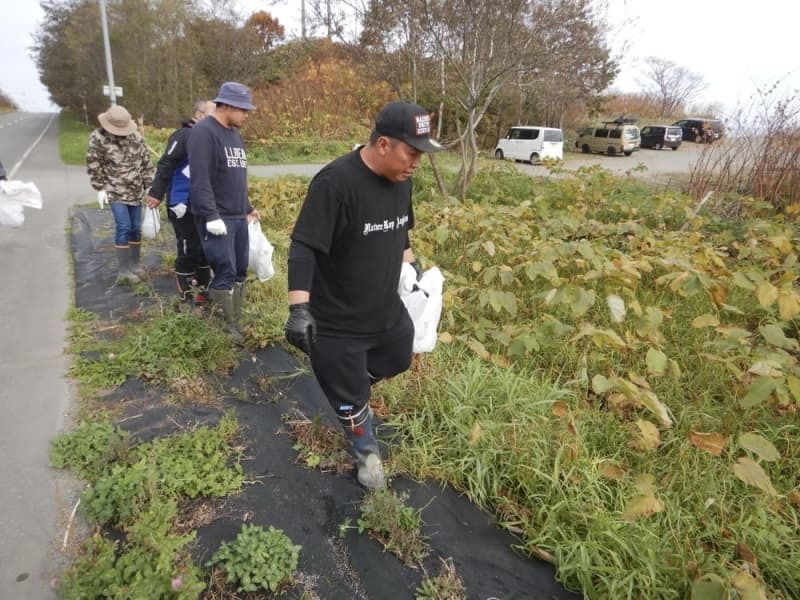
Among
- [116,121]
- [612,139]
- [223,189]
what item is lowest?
[223,189]

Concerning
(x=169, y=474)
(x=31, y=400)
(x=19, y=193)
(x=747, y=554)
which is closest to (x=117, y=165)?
(x=19, y=193)

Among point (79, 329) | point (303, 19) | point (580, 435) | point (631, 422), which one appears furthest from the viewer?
point (303, 19)

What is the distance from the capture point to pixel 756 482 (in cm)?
181

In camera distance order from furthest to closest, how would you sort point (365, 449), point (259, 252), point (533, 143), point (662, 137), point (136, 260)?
point (662, 137) < point (533, 143) < point (136, 260) < point (259, 252) < point (365, 449)

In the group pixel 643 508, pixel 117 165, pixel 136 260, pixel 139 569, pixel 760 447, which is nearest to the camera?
pixel 139 569

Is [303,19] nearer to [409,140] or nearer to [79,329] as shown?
[79,329]

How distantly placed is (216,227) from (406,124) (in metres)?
1.89

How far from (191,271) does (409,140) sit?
2851 mm

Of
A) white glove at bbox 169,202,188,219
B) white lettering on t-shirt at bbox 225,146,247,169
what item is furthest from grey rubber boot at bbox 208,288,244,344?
white lettering on t-shirt at bbox 225,146,247,169

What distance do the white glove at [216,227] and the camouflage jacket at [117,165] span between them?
66.3 inches

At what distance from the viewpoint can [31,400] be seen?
275 centimetres

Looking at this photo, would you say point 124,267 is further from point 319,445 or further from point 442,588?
point 442,588

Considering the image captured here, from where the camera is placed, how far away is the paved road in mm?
1824

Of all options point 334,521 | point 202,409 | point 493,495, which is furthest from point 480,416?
point 202,409
